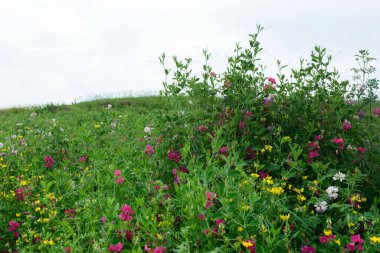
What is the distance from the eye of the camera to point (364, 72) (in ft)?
16.2

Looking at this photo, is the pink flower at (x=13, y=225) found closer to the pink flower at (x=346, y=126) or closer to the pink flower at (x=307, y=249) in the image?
the pink flower at (x=307, y=249)

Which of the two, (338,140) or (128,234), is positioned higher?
(338,140)

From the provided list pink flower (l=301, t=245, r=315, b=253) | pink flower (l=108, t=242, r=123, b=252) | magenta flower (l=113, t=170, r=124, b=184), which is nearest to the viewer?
pink flower (l=108, t=242, r=123, b=252)

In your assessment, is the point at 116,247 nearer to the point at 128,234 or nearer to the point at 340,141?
the point at 128,234

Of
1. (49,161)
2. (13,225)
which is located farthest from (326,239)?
(49,161)

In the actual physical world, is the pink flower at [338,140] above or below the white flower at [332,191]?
above

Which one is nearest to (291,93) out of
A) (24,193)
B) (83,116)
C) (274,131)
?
(274,131)

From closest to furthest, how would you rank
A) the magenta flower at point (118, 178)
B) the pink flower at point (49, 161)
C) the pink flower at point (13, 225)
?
1. the magenta flower at point (118, 178)
2. the pink flower at point (13, 225)
3. the pink flower at point (49, 161)

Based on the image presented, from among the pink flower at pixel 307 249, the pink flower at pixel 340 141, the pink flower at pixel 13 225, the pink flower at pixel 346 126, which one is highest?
the pink flower at pixel 346 126

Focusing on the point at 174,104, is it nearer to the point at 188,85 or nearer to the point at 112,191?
the point at 188,85

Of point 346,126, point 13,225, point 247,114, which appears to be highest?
point 247,114

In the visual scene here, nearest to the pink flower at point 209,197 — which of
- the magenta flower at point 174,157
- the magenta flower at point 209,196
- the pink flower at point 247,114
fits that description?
the magenta flower at point 209,196

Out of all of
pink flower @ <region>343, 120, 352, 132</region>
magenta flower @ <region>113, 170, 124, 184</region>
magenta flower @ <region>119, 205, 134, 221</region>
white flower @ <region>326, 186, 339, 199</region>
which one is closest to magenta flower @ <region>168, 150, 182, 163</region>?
magenta flower @ <region>113, 170, 124, 184</region>

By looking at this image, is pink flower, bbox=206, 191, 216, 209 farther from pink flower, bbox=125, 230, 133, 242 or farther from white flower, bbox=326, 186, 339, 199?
white flower, bbox=326, 186, 339, 199
